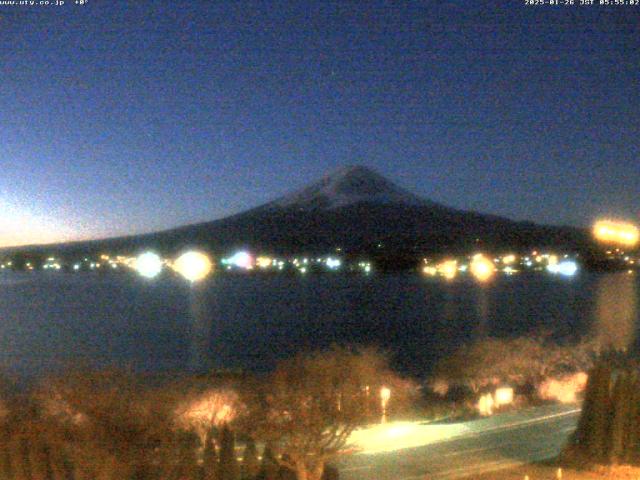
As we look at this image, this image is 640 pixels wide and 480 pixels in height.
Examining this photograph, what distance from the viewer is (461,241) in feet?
194

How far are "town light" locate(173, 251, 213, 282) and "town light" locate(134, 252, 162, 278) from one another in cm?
228

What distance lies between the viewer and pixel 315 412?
328 inches

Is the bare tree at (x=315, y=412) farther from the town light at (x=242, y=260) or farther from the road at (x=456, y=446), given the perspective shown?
the town light at (x=242, y=260)

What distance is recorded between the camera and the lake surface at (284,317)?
27.4m

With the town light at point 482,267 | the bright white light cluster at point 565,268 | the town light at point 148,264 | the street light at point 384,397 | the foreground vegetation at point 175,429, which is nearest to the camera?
the foreground vegetation at point 175,429

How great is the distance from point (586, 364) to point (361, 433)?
8496mm

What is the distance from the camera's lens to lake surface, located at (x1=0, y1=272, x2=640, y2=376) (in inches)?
1078

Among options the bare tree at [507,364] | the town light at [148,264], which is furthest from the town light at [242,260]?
the bare tree at [507,364]

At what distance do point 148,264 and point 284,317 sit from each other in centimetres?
2631

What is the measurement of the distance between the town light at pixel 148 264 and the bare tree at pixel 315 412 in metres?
53.4

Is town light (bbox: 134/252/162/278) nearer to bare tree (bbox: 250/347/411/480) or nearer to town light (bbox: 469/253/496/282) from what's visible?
town light (bbox: 469/253/496/282)

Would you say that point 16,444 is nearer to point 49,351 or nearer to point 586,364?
point 586,364

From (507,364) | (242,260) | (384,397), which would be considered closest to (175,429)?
(384,397)

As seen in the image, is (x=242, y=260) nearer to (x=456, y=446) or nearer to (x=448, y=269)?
(x=448, y=269)
